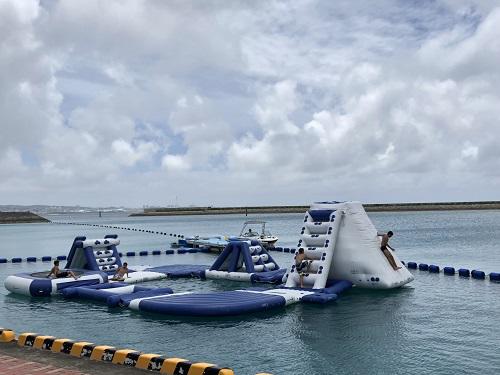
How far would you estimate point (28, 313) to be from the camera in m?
22.3

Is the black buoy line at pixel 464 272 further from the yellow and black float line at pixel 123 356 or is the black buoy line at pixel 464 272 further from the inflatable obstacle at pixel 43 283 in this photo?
the yellow and black float line at pixel 123 356

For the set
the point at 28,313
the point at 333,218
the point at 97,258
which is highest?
the point at 333,218

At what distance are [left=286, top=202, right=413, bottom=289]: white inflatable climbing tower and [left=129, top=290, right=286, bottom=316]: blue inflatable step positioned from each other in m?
3.96

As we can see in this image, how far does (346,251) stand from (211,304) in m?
8.65

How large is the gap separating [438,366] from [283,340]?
4933 millimetres

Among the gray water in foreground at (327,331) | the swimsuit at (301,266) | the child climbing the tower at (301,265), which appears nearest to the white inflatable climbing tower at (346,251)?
the child climbing the tower at (301,265)

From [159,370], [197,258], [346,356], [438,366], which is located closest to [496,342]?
[438,366]

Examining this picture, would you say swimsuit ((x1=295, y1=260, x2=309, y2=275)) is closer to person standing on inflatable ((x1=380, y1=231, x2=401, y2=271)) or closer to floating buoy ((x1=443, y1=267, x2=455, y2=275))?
person standing on inflatable ((x1=380, y1=231, x2=401, y2=271))

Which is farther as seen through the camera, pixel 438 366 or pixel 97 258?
pixel 97 258

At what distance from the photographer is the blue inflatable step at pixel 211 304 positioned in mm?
20094

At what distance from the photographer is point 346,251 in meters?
26.1

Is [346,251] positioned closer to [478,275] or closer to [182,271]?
[478,275]

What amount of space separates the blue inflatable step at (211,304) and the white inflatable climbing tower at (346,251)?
396 centimetres

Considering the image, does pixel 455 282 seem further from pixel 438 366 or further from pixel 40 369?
pixel 40 369
